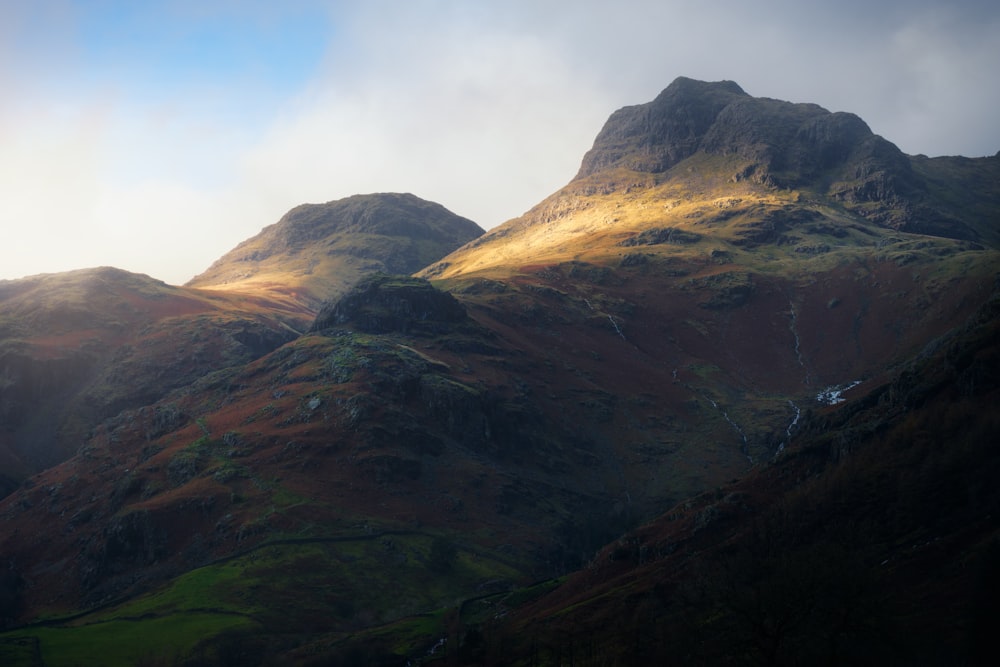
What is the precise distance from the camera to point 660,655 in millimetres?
87375

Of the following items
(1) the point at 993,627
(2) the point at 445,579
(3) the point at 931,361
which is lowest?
(2) the point at 445,579

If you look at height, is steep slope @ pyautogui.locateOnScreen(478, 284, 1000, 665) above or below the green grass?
above

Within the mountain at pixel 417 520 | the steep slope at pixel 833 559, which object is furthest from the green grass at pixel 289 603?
the steep slope at pixel 833 559

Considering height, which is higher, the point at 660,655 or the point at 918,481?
the point at 918,481

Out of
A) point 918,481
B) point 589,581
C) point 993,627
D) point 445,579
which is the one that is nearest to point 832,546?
point 993,627

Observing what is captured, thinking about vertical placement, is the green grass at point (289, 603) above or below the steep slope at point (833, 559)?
below

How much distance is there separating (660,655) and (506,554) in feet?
239

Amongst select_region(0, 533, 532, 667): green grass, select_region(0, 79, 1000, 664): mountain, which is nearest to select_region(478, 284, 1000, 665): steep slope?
select_region(0, 79, 1000, 664): mountain

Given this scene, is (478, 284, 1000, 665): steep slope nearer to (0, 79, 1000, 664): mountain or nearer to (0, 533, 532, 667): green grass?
(0, 79, 1000, 664): mountain

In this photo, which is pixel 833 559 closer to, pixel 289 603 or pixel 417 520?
pixel 289 603

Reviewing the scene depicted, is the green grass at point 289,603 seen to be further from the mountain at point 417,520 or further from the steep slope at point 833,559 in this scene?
the steep slope at point 833,559

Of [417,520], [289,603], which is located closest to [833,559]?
[289,603]

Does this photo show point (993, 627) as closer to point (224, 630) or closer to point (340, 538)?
point (224, 630)

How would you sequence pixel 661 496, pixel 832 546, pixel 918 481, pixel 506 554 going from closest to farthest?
pixel 832 546
pixel 918 481
pixel 506 554
pixel 661 496
